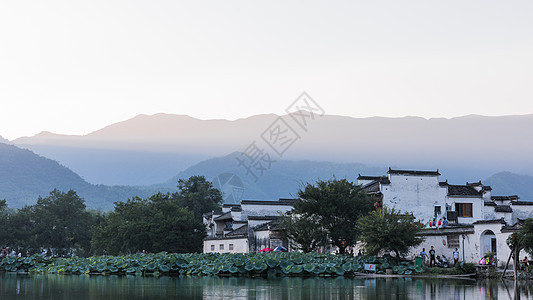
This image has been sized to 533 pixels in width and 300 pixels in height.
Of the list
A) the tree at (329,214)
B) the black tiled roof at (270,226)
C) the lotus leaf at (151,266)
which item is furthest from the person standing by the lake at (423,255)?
the lotus leaf at (151,266)

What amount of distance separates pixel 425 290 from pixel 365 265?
10.7m

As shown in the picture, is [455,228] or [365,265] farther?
[455,228]

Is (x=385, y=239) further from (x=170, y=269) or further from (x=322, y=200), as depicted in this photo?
(x=170, y=269)

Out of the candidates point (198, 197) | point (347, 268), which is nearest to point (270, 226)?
point (347, 268)

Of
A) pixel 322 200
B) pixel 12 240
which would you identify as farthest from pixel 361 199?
pixel 12 240

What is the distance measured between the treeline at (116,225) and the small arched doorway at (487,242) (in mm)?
28565

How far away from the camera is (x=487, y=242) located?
3606 cm

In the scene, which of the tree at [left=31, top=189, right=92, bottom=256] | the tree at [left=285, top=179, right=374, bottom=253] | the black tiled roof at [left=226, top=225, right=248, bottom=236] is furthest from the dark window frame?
the tree at [left=31, top=189, right=92, bottom=256]

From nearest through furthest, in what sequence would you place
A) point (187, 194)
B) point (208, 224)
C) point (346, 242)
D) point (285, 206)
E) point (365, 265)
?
point (365, 265) → point (346, 242) → point (285, 206) → point (208, 224) → point (187, 194)

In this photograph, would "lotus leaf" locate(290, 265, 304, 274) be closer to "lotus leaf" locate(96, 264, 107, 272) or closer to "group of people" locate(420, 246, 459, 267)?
"group of people" locate(420, 246, 459, 267)

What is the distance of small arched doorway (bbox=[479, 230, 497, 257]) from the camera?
1419 inches

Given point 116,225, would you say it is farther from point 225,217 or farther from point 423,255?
point 423,255

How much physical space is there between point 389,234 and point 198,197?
50.9 m

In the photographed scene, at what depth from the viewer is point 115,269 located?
126 feet
